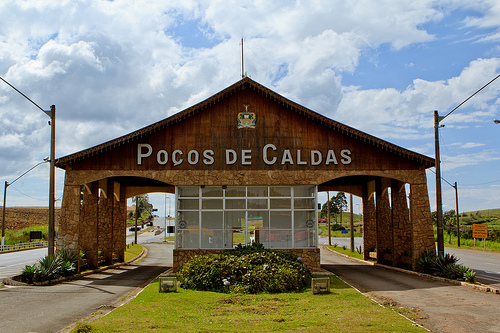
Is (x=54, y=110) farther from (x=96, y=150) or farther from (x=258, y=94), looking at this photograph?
(x=258, y=94)

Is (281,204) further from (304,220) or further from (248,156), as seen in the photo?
(248,156)

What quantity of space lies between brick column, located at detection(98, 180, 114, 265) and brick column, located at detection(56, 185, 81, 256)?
20.3 ft

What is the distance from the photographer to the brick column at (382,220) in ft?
102

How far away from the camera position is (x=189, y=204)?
83.1 ft

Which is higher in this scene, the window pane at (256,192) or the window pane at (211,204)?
the window pane at (256,192)

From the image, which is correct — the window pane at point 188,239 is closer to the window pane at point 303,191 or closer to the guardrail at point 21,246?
the window pane at point 303,191

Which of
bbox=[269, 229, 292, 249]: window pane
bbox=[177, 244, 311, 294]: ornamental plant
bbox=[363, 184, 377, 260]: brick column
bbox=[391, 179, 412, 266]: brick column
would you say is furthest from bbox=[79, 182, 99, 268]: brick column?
bbox=[363, 184, 377, 260]: brick column

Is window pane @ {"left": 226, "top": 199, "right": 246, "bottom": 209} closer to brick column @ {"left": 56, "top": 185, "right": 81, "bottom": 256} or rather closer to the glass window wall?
the glass window wall

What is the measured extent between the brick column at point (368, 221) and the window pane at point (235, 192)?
11835 millimetres

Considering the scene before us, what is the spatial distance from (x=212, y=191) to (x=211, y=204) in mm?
720

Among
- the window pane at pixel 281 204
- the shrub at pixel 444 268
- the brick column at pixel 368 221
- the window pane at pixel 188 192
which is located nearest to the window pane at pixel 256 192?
the window pane at pixel 281 204

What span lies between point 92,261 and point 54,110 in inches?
369

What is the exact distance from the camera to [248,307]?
14391mm

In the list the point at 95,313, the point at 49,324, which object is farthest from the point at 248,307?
the point at 49,324
